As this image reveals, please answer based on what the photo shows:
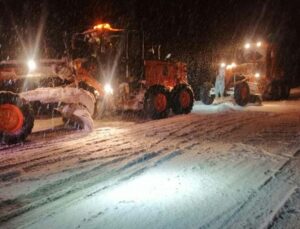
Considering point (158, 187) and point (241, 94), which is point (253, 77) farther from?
point (158, 187)

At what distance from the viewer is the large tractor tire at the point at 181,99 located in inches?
551

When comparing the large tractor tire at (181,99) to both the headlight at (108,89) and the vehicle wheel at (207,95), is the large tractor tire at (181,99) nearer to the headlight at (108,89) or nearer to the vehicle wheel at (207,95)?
the headlight at (108,89)

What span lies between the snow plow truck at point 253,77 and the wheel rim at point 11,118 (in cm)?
1127

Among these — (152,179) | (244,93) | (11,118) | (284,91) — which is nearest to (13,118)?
(11,118)

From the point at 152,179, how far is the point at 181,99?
857cm

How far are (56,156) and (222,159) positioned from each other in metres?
3.06

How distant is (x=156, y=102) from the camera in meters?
12.8

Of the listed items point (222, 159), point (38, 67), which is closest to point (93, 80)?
point (38, 67)

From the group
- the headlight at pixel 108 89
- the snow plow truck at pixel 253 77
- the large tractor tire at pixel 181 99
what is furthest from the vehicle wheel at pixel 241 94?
the headlight at pixel 108 89

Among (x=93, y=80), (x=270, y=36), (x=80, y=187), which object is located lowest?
(x=80, y=187)

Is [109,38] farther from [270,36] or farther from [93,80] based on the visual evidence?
[270,36]

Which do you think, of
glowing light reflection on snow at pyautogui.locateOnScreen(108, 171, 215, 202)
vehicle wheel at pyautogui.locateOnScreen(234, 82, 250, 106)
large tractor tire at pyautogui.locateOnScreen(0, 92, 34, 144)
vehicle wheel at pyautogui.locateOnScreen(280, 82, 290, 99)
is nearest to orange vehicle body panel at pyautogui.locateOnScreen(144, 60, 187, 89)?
vehicle wheel at pyautogui.locateOnScreen(234, 82, 250, 106)

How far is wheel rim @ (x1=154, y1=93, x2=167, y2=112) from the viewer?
41.9 feet

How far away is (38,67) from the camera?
13.5 meters
